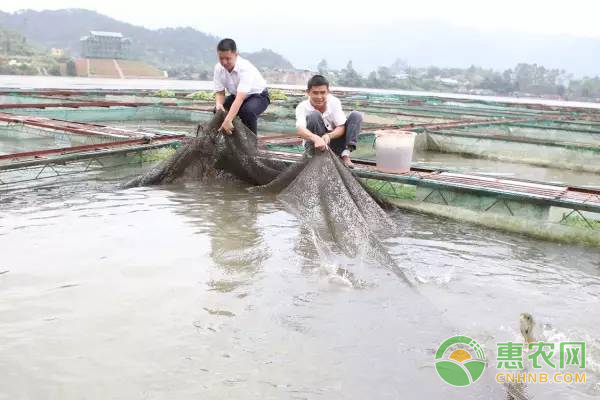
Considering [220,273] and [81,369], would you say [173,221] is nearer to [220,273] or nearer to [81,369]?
[220,273]

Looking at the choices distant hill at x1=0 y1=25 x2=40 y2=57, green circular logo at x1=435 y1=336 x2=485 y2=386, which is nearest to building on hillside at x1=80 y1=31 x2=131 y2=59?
distant hill at x1=0 y1=25 x2=40 y2=57

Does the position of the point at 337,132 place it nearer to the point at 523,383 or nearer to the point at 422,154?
the point at 523,383

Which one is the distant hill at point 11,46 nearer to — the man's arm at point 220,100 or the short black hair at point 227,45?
the man's arm at point 220,100

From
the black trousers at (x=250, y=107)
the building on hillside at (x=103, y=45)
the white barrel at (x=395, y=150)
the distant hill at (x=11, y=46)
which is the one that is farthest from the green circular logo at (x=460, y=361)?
the building on hillside at (x=103, y=45)

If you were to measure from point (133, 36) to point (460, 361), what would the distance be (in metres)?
162

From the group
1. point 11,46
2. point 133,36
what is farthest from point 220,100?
point 133,36

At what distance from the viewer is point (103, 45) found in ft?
305

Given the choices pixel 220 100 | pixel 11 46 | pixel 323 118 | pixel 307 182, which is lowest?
pixel 307 182

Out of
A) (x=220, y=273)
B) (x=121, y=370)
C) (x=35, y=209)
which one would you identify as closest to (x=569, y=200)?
(x=220, y=273)

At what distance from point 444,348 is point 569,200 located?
8.13 ft

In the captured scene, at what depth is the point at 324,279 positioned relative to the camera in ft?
10.3

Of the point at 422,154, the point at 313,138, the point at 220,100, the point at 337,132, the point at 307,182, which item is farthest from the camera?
the point at 422,154

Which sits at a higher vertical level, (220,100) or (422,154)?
(220,100)

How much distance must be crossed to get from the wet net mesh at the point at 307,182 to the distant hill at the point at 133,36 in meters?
119
